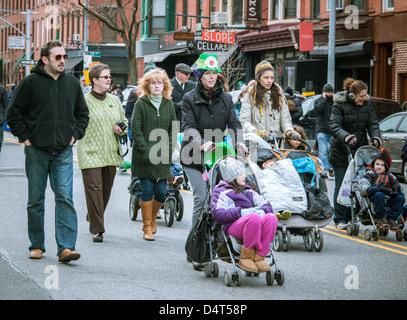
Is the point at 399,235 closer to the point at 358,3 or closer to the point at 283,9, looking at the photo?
the point at 358,3

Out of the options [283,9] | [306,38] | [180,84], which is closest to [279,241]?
[180,84]

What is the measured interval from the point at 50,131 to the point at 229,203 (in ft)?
6.28

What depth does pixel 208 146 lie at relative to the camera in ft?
29.7

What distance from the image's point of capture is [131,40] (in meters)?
45.4

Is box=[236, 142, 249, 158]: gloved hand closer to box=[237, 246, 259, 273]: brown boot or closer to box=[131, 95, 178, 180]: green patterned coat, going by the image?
box=[237, 246, 259, 273]: brown boot

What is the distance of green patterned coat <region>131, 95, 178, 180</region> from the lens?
10859 millimetres

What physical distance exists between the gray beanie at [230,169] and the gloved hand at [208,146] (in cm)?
44

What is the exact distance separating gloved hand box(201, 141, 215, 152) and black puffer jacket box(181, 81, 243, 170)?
0.27 m

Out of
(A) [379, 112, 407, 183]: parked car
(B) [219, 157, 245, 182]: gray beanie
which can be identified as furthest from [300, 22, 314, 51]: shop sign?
(B) [219, 157, 245, 182]: gray beanie

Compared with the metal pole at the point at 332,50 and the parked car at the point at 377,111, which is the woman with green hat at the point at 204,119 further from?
the metal pole at the point at 332,50

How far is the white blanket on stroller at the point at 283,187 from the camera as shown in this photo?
10.4m
